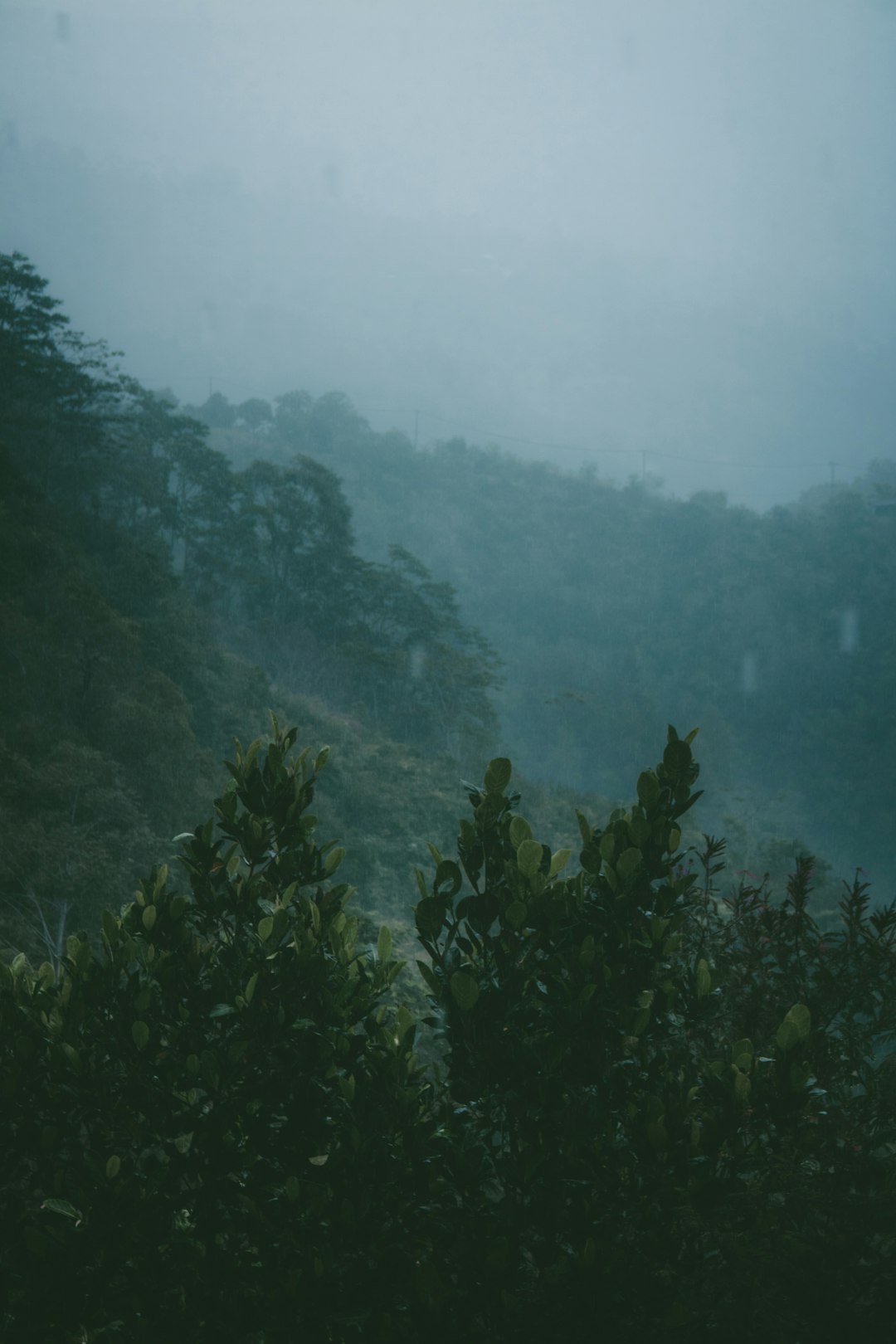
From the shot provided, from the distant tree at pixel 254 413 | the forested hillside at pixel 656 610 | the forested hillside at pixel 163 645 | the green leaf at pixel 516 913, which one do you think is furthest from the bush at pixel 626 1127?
the distant tree at pixel 254 413

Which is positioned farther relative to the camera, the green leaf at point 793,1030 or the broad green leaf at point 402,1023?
the broad green leaf at point 402,1023

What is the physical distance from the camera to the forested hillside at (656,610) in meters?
32.2

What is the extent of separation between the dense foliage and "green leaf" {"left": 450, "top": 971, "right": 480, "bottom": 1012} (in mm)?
20

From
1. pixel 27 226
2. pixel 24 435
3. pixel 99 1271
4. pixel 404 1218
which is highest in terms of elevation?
pixel 27 226

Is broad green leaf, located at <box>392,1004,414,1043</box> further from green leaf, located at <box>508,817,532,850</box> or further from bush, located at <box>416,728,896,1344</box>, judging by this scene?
green leaf, located at <box>508,817,532,850</box>

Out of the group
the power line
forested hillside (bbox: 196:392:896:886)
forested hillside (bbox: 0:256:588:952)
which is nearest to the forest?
forested hillside (bbox: 0:256:588:952)

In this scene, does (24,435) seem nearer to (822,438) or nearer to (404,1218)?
(404,1218)

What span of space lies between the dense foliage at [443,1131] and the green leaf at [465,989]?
0.02m

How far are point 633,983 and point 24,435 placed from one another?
1849 cm

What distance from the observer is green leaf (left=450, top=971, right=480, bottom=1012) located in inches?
63.1

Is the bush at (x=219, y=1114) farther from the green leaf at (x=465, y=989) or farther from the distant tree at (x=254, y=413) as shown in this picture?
the distant tree at (x=254, y=413)

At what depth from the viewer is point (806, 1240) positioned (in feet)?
4.94

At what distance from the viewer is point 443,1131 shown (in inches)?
65.6

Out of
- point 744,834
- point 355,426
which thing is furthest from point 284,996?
point 355,426
